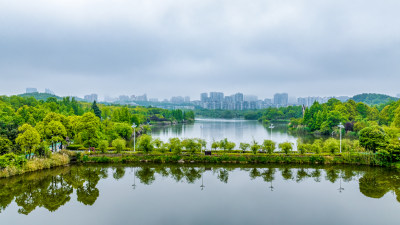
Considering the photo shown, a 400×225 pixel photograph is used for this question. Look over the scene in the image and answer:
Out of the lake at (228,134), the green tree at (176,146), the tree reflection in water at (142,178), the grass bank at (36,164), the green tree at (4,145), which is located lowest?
the tree reflection in water at (142,178)

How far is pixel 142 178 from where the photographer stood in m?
18.1

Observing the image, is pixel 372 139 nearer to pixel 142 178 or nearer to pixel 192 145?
pixel 192 145

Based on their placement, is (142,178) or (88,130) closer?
(142,178)

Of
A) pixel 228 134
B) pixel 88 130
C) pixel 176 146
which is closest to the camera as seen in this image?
pixel 176 146

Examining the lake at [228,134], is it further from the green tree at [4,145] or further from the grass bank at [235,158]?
the green tree at [4,145]

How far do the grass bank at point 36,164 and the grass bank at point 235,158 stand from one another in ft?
4.58

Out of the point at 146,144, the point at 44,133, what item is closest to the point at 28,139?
the point at 44,133

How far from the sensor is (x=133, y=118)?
48.0 meters

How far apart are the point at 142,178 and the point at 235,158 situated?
8.05 metres

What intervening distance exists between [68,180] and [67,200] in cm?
370

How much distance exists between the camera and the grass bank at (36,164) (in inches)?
676

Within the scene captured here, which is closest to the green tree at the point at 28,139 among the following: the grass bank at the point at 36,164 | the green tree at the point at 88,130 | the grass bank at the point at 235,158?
the grass bank at the point at 36,164

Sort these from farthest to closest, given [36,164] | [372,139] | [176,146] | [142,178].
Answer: [176,146] → [372,139] → [36,164] → [142,178]

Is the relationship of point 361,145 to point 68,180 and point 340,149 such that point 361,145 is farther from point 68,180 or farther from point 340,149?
point 68,180
